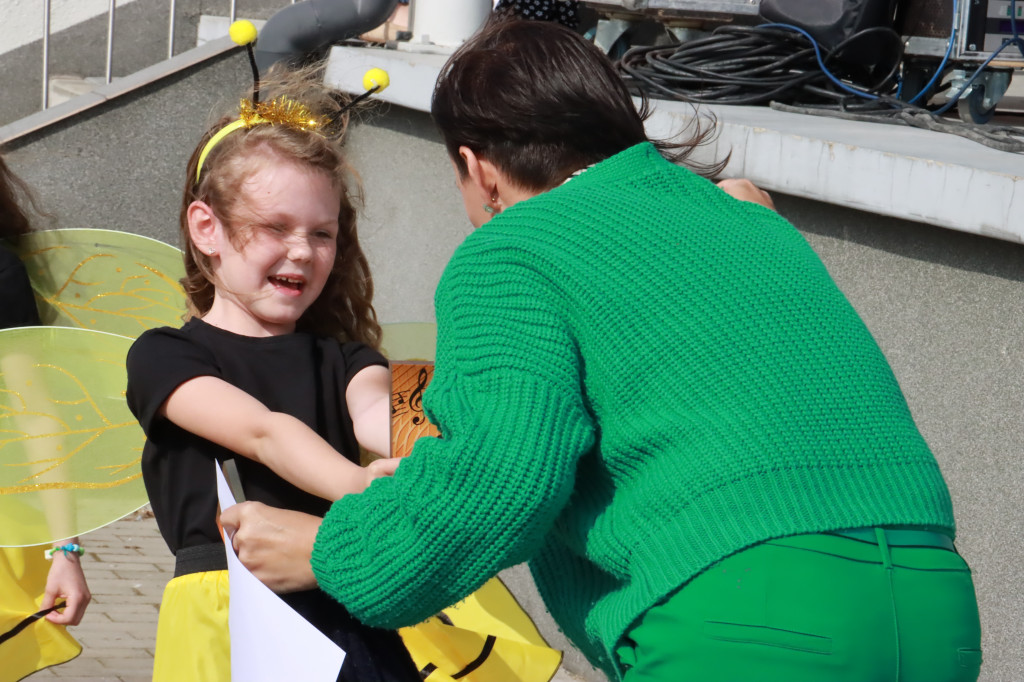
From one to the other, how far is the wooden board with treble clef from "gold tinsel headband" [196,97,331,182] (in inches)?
30.7

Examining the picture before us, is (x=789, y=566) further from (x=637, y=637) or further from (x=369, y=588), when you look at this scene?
(x=369, y=588)

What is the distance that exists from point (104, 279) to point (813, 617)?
240 centimetres

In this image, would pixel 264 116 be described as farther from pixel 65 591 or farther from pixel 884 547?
pixel 884 547

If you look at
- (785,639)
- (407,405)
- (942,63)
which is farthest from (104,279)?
(942,63)

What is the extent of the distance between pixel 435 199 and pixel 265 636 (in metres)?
3.43

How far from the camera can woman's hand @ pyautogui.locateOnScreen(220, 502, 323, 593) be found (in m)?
1.77

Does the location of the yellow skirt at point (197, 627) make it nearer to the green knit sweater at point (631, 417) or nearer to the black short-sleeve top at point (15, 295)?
the green knit sweater at point (631, 417)

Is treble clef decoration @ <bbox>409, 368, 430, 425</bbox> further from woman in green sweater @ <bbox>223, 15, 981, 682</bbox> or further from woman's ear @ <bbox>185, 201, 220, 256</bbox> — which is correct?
woman's ear @ <bbox>185, 201, 220, 256</bbox>

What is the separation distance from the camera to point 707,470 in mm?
1449

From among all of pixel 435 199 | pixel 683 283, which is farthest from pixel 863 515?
pixel 435 199

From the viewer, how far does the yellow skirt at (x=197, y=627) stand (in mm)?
2057

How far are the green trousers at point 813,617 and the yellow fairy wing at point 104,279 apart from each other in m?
2.03

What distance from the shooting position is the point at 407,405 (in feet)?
6.58

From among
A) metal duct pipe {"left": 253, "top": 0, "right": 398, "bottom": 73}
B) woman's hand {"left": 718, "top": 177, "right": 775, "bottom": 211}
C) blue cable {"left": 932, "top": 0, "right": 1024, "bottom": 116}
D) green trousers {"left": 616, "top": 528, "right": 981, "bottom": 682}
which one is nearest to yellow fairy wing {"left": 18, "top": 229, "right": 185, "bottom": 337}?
woman's hand {"left": 718, "top": 177, "right": 775, "bottom": 211}
